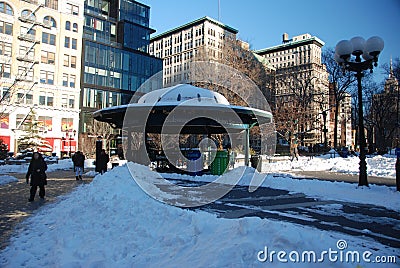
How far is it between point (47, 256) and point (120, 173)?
844cm

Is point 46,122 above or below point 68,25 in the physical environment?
below

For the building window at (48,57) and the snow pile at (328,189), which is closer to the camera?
the snow pile at (328,189)

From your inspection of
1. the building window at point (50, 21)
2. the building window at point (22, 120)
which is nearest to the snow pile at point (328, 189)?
the building window at point (22, 120)

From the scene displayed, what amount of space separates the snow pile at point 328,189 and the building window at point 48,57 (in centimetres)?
5102

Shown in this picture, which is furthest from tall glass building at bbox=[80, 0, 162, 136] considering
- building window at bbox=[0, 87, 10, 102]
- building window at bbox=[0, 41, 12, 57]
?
building window at bbox=[0, 87, 10, 102]

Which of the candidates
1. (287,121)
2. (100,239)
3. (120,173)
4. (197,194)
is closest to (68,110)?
(287,121)

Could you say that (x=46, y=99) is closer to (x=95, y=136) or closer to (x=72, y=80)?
(x=72, y=80)

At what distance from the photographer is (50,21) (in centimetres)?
5862

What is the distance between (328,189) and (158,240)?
892 centimetres

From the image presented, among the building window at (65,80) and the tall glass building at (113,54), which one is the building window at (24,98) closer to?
the building window at (65,80)

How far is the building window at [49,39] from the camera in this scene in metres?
57.9

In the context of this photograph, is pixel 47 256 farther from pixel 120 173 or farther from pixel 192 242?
pixel 120 173

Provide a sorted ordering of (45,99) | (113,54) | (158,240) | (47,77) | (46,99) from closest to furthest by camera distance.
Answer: (158,240), (45,99), (46,99), (47,77), (113,54)

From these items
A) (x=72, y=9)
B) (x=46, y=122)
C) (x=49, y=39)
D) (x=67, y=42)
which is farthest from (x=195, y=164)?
(x=72, y=9)
